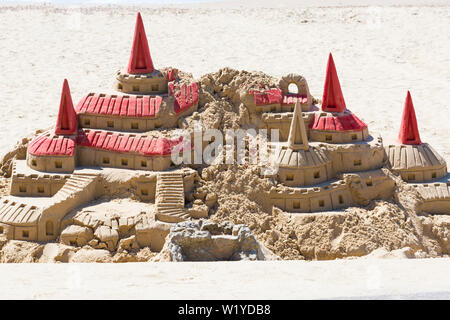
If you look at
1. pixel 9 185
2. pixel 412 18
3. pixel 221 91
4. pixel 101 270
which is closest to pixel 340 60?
pixel 412 18

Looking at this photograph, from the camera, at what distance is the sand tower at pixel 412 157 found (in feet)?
53.4

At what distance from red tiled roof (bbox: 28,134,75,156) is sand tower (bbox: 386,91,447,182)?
700 cm

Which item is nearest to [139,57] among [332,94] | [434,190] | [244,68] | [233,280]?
[332,94]

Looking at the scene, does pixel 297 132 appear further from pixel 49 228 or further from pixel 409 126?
pixel 49 228

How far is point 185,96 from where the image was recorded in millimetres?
16609

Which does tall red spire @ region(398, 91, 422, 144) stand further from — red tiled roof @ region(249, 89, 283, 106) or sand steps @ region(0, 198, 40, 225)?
sand steps @ region(0, 198, 40, 225)

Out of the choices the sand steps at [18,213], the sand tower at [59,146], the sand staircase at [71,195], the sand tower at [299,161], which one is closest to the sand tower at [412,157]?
the sand tower at [299,161]

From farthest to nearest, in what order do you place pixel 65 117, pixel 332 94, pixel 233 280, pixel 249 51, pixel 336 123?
pixel 249 51 → pixel 332 94 → pixel 336 123 → pixel 65 117 → pixel 233 280

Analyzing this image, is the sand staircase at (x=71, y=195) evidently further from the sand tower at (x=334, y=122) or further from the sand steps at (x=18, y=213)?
the sand tower at (x=334, y=122)

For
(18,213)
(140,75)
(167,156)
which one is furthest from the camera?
(140,75)

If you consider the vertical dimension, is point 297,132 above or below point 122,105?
below

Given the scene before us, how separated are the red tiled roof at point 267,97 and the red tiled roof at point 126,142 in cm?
195

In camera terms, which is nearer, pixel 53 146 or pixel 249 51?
pixel 53 146

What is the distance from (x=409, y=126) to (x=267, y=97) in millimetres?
3255
